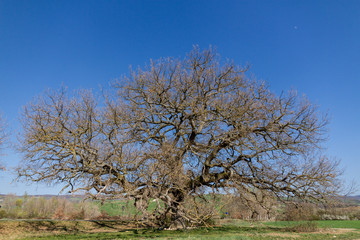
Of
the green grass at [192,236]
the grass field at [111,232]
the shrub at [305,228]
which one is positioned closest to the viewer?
the green grass at [192,236]

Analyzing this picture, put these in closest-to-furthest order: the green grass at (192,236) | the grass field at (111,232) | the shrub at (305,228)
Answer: the green grass at (192,236) → the grass field at (111,232) → the shrub at (305,228)

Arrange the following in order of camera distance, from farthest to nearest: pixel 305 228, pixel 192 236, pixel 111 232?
1. pixel 305 228
2. pixel 111 232
3. pixel 192 236

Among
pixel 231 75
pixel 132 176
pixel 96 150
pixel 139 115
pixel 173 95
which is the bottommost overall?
pixel 132 176

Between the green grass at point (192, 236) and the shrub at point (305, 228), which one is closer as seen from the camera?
the green grass at point (192, 236)

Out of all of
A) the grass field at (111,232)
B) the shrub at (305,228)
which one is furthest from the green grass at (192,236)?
the shrub at (305,228)

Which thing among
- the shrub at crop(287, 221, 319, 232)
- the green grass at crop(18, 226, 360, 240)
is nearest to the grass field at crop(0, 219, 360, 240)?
the green grass at crop(18, 226, 360, 240)

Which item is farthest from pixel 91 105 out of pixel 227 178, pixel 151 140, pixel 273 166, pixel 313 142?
pixel 313 142

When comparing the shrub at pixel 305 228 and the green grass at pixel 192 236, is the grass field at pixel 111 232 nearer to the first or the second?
the green grass at pixel 192 236

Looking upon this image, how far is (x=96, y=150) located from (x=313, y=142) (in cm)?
1546

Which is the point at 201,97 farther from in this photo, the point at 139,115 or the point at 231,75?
the point at 139,115

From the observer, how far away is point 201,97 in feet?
61.6

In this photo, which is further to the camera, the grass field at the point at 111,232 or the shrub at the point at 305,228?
the shrub at the point at 305,228

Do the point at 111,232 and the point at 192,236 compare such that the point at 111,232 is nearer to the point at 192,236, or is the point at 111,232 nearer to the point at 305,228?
the point at 192,236

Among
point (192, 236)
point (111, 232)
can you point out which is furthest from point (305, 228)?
point (111, 232)
